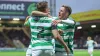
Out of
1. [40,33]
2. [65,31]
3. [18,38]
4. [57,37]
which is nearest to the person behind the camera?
[57,37]

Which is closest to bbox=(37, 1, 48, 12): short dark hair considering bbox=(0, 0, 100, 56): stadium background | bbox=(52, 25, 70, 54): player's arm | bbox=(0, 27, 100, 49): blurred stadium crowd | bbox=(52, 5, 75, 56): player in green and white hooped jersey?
bbox=(52, 25, 70, 54): player's arm

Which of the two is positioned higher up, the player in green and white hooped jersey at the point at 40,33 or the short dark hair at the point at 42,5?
the short dark hair at the point at 42,5

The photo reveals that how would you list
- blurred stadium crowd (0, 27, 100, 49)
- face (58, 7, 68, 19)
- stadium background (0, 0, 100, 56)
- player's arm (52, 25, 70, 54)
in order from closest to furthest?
player's arm (52, 25, 70, 54) < face (58, 7, 68, 19) < stadium background (0, 0, 100, 56) < blurred stadium crowd (0, 27, 100, 49)

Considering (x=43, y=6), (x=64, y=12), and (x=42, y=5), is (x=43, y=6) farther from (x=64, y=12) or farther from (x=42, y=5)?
(x=64, y=12)

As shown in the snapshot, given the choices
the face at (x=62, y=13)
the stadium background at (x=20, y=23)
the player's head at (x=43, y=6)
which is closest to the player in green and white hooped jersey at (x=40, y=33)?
the player's head at (x=43, y=6)

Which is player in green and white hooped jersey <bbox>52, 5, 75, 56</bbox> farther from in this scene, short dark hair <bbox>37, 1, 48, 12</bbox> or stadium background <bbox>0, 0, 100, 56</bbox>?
stadium background <bbox>0, 0, 100, 56</bbox>

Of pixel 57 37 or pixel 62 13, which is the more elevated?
pixel 62 13

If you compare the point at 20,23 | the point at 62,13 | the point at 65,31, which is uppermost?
the point at 62,13

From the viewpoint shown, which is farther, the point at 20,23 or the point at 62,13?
the point at 20,23

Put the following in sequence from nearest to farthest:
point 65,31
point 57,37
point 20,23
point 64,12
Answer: point 57,37
point 64,12
point 65,31
point 20,23

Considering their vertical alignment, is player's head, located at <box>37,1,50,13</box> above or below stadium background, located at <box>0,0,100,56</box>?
above

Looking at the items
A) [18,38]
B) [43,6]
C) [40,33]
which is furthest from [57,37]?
[18,38]

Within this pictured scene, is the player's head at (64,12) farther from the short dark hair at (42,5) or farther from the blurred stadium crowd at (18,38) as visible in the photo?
the blurred stadium crowd at (18,38)

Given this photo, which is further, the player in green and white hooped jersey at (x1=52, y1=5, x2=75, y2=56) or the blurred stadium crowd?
the blurred stadium crowd
